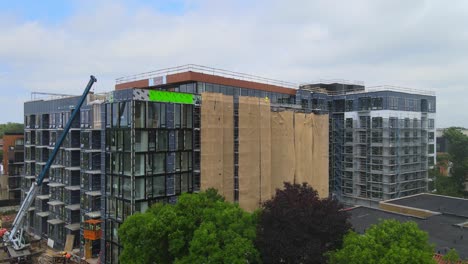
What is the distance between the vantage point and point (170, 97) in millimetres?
36031

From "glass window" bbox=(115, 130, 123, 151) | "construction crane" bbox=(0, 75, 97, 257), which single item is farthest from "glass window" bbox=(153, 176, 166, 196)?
"construction crane" bbox=(0, 75, 97, 257)

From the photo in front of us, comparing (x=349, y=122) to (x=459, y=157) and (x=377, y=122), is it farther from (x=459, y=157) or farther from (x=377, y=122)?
(x=459, y=157)

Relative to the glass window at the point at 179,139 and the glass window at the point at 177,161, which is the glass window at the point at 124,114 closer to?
the glass window at the point at 179,139

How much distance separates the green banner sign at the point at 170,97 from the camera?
34650 millimetres

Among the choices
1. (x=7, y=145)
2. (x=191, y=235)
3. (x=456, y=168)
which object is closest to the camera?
(x=191, y=235)

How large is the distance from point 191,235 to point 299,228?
779cm

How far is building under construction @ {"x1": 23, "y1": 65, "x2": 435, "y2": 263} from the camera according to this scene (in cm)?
3478

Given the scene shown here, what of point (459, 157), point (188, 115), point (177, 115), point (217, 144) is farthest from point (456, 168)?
point (177, 115)

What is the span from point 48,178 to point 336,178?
44.9 metres

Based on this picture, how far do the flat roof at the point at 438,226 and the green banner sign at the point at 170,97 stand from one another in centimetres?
2136

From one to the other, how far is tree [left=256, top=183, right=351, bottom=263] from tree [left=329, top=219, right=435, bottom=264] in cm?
339

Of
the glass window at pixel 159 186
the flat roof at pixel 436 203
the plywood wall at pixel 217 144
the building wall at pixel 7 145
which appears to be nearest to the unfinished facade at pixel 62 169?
the glass window at pixel 159 186

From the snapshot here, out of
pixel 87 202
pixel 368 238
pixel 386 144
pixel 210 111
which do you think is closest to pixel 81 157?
pixel 87 202

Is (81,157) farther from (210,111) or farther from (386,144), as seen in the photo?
(386,144)
